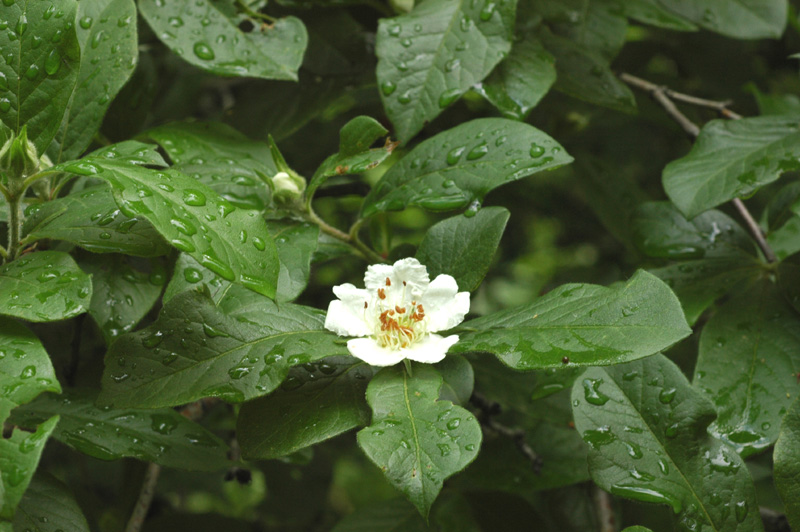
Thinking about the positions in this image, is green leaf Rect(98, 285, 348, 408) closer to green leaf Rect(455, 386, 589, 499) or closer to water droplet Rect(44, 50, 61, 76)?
water droplet Rect(44, 50, 61, 76)

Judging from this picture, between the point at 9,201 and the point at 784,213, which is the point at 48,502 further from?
the point at 784,213

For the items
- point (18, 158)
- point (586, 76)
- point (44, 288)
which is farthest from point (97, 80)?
point (586, 76)

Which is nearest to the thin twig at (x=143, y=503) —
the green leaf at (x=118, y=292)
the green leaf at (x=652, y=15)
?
the green leaf at (x=118, y=292)

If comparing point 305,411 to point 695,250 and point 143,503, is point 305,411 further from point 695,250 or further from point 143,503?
point 695,250

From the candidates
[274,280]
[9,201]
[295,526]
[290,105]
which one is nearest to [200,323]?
[274,280]

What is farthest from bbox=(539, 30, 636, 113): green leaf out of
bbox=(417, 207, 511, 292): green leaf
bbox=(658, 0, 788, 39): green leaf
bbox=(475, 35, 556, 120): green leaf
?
bbox=(417, 207, 511, 292): green leaf

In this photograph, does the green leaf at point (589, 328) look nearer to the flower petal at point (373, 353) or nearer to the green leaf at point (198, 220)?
the flower petal at point (373, 353)
